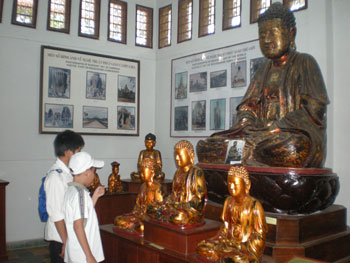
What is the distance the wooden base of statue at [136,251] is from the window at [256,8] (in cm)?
356

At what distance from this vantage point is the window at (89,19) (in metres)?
6.39

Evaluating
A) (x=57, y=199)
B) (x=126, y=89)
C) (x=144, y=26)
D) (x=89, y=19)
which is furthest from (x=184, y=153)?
(x=144, y=26)

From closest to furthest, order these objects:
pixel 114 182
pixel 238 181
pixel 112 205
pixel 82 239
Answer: pixel 82 239
pixel 238 181
pixel 112 205
pixel 114 182

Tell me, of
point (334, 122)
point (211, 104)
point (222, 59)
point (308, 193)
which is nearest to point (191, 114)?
point (211, 104)

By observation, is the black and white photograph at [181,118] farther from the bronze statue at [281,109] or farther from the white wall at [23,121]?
the bronze statue at [281,109]

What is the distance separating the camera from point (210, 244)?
2.65 metres

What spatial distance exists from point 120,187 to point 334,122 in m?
3.33

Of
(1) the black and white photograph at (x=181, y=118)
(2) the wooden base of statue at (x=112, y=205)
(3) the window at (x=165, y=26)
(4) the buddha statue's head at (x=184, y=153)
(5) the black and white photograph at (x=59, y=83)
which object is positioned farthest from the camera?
(3) the window at (x=165, y=26)

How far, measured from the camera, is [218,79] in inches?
235

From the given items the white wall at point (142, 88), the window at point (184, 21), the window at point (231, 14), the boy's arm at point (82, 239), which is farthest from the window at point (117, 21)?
the boy's arm at point (82, 239)

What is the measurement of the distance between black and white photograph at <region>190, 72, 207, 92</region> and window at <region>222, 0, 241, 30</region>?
85cm

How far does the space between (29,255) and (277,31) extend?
4.29 metres

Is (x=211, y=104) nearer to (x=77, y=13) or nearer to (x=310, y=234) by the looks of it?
(x=77, y=13)

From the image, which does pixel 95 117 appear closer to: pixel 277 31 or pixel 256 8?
pixel 256 8
